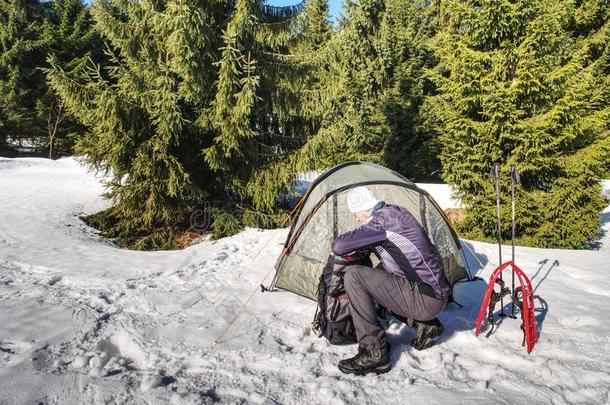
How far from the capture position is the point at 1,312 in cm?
394

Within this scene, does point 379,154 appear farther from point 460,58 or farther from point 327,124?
point 327,124

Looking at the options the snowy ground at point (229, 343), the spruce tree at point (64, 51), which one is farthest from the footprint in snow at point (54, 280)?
the spruce tree at point (64, 51)

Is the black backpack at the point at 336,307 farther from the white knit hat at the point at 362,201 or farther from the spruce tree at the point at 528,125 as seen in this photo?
the spruce tree at the point at 528,125

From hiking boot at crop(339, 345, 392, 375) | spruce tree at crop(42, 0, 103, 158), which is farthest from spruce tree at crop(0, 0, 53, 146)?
hiking boot at crop(339, 345, 392, 375)

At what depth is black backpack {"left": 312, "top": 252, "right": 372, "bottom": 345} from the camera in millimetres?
3691

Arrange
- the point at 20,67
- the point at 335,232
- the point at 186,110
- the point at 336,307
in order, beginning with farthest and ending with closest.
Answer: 1. the point at 20,67
2. the point at 186,110
3. the point at 335,232
4. the point at 336,307

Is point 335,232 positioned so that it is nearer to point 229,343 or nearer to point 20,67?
point 229,343

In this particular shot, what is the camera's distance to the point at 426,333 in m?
3.60

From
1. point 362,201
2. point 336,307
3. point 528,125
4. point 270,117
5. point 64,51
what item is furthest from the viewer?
point 64,51

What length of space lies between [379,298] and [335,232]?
1841mm

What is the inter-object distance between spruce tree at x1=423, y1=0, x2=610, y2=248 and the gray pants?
281 inches

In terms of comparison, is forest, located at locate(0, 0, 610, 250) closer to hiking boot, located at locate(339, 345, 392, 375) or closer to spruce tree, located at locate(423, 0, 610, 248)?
spruce tree, located at locate(423, 0, 610, 248)

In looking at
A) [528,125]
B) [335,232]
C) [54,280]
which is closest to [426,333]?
[335,232]

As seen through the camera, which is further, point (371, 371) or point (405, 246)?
point (405, 246)
